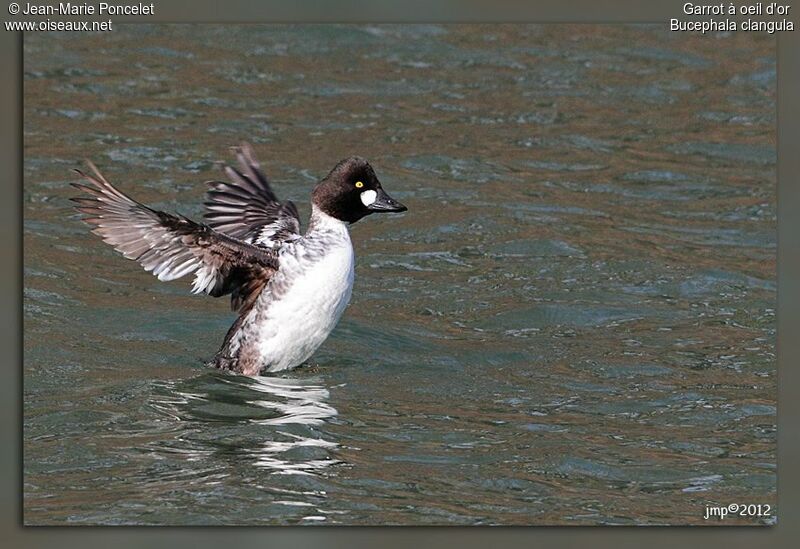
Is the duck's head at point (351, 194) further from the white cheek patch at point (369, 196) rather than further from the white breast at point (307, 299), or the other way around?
the white breast at point (307, 299)

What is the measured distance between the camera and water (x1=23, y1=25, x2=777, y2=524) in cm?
837

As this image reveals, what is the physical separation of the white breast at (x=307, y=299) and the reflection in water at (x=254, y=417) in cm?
37

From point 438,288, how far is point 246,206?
79.7 inches

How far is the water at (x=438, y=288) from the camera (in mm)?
8367

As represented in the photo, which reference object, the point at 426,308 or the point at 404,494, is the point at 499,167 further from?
the point at 404,494

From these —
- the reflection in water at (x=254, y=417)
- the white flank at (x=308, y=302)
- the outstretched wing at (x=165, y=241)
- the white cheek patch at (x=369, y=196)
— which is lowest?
the reflection in water at (x=254, y=417)

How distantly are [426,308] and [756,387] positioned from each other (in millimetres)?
3006

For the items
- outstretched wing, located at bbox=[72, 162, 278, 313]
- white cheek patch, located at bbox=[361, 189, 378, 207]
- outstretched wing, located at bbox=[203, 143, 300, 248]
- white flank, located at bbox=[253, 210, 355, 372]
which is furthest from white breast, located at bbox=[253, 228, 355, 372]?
outstretched wing, located at bbox=[203, 143, 300, 248]

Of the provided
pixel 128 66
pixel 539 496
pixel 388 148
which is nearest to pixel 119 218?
pixel 539 496

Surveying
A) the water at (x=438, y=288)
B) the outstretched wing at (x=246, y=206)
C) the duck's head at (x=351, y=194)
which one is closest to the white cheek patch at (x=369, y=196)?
the duck's head at (x=351, y=194)

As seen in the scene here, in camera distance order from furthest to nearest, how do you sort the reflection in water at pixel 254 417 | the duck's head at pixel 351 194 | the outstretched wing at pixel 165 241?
1. the duck's head at pixel 351 194
2. the outstretched wing at pixel 165 241
3. the reflection in water at pixel 254 417

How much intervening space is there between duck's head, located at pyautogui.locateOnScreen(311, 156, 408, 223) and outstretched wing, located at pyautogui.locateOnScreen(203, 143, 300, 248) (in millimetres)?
1080

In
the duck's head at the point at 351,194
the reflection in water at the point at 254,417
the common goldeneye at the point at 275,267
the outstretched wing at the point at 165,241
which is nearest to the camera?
the reflection in water at the point at 254,417

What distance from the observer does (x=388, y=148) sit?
49.1 feet
